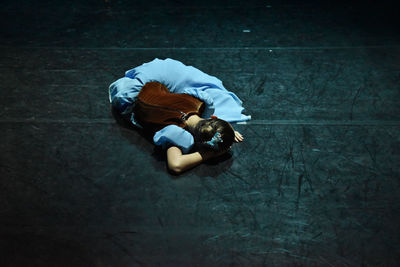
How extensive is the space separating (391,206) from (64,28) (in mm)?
2558

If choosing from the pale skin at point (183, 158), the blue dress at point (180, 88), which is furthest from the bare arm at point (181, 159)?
the blue dress at point (180, 88)

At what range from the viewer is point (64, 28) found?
10.5ft

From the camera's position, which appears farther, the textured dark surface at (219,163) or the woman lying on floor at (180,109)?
the woman lying on floor at (180,109)

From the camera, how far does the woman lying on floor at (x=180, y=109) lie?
195 centimetres

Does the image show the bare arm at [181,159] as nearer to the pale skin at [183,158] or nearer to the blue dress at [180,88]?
the pale skin at [183,158]

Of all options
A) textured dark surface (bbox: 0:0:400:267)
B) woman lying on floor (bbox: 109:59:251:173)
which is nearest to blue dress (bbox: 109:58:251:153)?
woman lying on floor (bbox: 109:59:251:173)

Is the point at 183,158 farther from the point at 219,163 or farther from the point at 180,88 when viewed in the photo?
the point at 180,88

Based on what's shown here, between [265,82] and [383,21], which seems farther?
[383,21]

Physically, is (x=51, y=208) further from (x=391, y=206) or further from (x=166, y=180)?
(x=391, y=206)

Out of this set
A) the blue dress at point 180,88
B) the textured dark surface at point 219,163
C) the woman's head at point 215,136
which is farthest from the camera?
the blue dress at point 180,88

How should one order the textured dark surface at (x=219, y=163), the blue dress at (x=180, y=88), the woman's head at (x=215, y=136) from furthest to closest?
the blue dress at (x=180, y=88)
the woman's head at (x=215, y=136)
the textured dark surface at (x=219, y=163)

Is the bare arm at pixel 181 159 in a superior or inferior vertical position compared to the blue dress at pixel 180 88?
inferior

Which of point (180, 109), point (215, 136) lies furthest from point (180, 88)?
point (215, 136)

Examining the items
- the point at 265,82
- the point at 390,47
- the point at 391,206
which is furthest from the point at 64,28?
the point at 391,206
